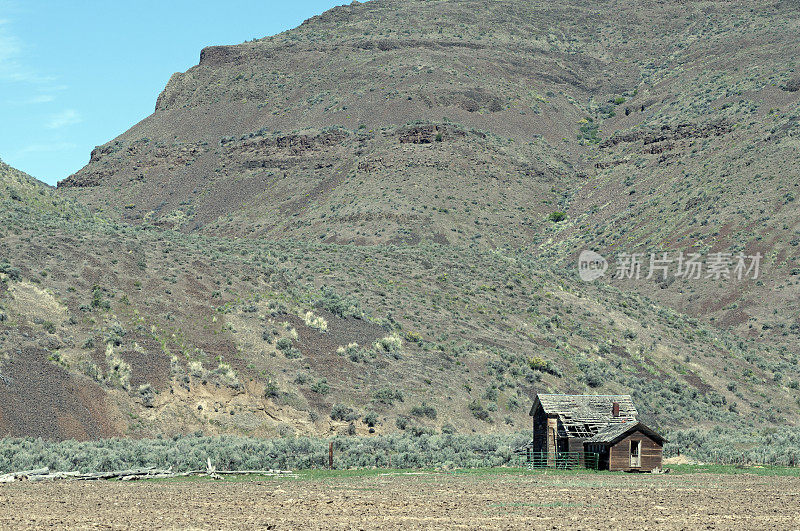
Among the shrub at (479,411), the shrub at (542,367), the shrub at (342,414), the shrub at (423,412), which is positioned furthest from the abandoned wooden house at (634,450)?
the shrub at (542,367)

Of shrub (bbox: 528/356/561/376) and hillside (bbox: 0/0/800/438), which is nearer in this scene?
hillside (bbox: 0/0/800/438)

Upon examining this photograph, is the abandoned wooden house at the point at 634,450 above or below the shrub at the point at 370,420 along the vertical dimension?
below

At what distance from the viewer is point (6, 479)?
96.3 feet

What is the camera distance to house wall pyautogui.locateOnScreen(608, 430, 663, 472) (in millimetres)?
35781

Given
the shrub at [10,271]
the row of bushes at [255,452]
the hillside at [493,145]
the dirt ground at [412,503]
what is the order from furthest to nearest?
the hillside at [493,145]
the shrub at [10,271]
the row of bushes at [255,452]
the dirt ground at [412,503]

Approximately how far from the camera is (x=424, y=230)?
84.3 meters

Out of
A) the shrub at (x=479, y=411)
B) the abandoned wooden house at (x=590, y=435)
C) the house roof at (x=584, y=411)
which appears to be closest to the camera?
the abandoned wooden house at (x=590, y=435)

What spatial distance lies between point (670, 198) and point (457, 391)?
49.9 metres
